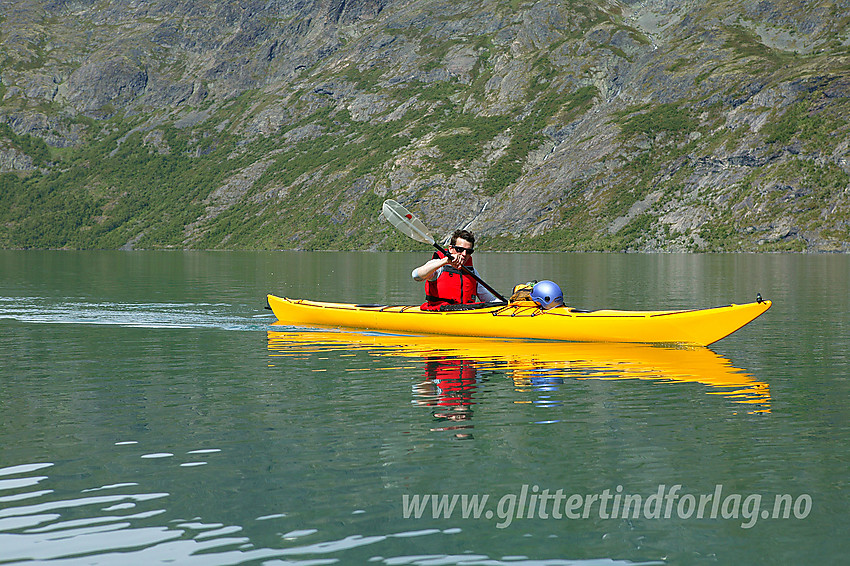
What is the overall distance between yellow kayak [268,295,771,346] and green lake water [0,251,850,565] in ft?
1.88

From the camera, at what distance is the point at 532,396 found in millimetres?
16203

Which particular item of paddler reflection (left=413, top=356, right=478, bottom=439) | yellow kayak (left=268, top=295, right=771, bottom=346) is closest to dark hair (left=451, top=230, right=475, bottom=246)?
yellow kayak (left=268, top=295, right=771, bottom=346)

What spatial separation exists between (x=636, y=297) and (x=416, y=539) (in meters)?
33.9

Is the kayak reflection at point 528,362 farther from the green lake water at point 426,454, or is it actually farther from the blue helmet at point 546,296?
the blue helmet at point 546,296

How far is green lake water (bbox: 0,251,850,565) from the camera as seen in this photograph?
860 cm

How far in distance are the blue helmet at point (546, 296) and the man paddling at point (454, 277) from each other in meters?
1.94

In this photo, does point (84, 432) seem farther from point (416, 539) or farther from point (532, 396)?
point (532, 396)

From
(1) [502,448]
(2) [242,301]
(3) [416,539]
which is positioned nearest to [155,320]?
(2) [242,301]

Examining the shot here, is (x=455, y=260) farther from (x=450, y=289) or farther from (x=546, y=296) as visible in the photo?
(x=546, y=296)

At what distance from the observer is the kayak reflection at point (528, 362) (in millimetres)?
16891

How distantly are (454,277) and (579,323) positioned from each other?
13.4 feet

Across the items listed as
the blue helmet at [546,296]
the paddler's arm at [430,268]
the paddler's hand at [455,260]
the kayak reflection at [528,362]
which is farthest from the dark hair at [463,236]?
the kayak reflection at [528,362]

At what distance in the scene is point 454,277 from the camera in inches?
981

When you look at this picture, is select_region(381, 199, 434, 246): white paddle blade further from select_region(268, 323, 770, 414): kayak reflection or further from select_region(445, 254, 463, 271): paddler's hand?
select_region(268, 323, 770, 414): kayak reflection
